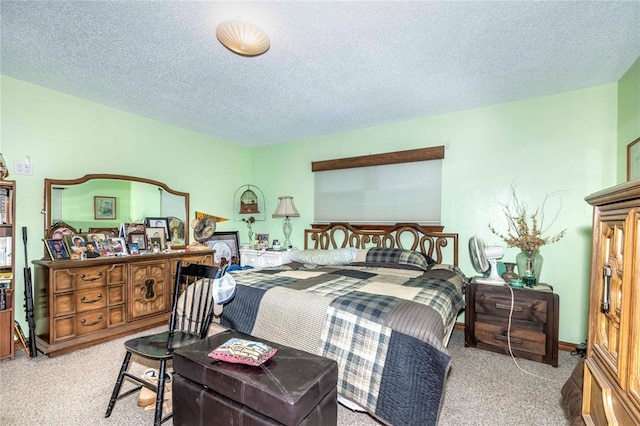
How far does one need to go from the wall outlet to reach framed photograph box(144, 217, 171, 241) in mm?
1131

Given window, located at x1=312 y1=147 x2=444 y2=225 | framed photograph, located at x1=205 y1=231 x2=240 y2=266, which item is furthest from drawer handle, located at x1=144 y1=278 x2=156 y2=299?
window, located at x1=312 y1=147 x2=444 y2=225

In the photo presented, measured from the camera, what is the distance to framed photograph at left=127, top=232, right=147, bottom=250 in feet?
11.1

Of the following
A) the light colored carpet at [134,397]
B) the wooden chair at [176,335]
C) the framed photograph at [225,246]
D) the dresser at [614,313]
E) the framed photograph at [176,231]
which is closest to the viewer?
the dresser at [614,313]

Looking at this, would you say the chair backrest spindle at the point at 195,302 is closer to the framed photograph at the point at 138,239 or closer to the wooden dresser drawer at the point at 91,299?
the wooden dresser drawer at the point at 91,299

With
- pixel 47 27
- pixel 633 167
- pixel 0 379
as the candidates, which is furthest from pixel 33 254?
pixel 633 167

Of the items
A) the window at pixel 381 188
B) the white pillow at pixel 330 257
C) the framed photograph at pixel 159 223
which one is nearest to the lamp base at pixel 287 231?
the window at pixel 381 188

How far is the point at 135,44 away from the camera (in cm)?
212

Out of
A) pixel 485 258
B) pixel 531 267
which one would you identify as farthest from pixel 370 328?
pixel 531 267

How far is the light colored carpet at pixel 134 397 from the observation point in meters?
1.81

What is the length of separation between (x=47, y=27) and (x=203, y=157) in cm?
247

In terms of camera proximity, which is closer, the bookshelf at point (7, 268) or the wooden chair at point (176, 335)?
the wooden chair at point (176, 335)

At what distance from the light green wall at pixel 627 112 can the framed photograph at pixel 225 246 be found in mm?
4508

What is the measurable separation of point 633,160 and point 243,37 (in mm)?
3068

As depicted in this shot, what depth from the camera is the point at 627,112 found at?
2.46 meters
